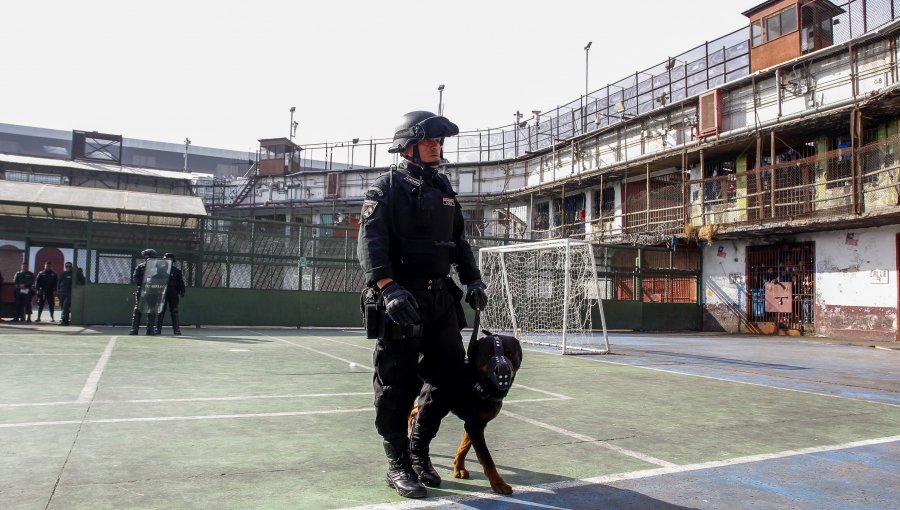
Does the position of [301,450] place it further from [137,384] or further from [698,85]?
[698,85]

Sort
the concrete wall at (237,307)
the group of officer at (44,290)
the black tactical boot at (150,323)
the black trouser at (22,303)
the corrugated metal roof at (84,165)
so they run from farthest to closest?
the corrugated metal roof at (84,165)
the black trouser at (22,303)
the group of officer at (44,290)
the concrete wall at (237,307)
the black tactical boot at (150,323)

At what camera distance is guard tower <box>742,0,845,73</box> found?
1972cm

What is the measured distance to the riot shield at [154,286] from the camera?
42.5 feet

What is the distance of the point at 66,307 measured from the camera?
15.2m

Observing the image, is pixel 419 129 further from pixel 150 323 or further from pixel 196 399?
pixel 150 323

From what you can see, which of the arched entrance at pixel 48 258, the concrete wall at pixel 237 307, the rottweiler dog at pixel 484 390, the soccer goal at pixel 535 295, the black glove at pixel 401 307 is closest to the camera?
the black glove at pixel 401 307

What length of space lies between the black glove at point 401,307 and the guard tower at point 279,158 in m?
37.3

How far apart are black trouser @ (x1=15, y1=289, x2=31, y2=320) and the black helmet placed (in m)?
17.0

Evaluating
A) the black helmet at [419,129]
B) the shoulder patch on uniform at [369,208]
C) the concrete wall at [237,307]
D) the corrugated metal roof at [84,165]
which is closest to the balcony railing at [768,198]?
the concrete wall at [237,307]

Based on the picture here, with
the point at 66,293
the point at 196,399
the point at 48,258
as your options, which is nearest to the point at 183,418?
the point at 196,399

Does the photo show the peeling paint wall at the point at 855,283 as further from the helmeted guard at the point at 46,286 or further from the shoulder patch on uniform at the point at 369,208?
the helmeted guard at the point at 46,286

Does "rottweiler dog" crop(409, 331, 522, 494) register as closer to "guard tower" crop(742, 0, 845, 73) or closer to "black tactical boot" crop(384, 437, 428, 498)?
"black tactical boot" crop(384, 437, 428, 498)

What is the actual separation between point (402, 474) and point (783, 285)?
20.8 meters

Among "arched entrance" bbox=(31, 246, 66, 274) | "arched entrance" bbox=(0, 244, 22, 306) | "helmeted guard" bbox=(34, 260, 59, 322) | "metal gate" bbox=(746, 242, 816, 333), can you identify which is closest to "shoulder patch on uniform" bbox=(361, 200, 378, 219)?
"helmeted guard" bbox=(34, 260, 59, 322)
